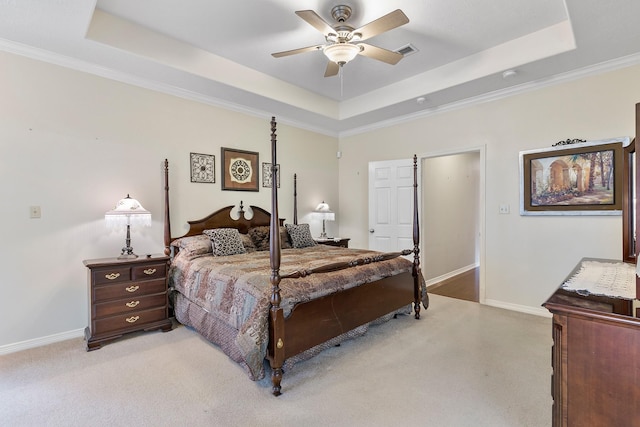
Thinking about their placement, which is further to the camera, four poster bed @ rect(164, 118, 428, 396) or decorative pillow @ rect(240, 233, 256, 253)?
decorative pillow @ rect(240, 233, 256, 253)

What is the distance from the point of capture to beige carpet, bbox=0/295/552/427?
1.91 m

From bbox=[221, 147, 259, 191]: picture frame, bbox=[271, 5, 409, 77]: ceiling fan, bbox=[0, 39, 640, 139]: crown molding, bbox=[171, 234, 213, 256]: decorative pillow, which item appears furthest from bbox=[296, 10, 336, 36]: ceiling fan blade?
bbox=[171, 234, 213, 256]: decorative pillow

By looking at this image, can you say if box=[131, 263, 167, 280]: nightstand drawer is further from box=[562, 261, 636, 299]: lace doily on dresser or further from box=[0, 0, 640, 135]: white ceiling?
box=[562, 261, 636, 299]: lace doily on dresser

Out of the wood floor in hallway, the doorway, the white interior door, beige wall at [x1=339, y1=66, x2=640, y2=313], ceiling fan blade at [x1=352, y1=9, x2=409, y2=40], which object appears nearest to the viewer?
ceiling fan blade at [x1=352, y1=9, x2=409, y2=40]

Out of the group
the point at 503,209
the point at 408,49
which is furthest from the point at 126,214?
the point at 503,209

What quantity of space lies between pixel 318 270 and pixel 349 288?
0.39 m

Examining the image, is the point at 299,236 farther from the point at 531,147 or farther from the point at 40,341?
the point at 531,147

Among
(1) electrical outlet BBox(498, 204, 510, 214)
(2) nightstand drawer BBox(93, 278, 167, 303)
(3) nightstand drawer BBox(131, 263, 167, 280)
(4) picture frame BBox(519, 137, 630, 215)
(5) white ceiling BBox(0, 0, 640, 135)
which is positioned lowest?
(2) nightstand drawer BBox(93, 278, 167, 303)

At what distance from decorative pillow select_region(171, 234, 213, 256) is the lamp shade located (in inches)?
18.2

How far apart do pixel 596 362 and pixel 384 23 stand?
7.68 ft

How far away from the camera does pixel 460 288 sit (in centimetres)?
495

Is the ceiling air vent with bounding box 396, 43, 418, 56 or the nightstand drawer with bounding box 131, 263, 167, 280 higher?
the ceiling air vent with bounding box 396, 43, 418, 56

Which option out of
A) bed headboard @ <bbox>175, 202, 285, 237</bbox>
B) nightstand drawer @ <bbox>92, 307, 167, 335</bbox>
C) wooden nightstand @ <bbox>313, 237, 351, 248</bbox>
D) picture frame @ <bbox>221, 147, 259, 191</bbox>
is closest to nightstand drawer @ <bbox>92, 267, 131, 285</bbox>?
nightstand drawer @ <bbox>92, 307, 167, 335</bbox>

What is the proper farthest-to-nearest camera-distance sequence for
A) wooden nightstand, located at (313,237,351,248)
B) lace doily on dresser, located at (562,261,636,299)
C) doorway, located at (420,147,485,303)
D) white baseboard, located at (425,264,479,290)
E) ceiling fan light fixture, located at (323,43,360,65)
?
white baseboard, located at (425,264,479,290)
wooden nightstand, located at (313,237,351,248)
doorway, located at (420,147,485,303)
ceiling fan light fixture, located at (323,43,360,65)
lace doily on dresser, located at (562,261,636,299)
